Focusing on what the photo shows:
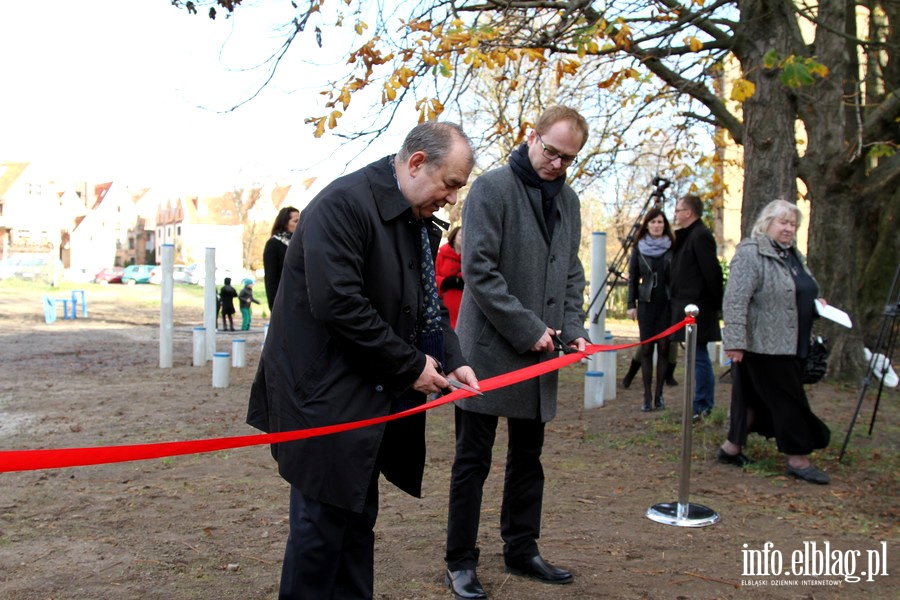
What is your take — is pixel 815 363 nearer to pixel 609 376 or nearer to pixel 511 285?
pixel 511 285

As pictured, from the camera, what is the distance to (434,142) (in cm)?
283

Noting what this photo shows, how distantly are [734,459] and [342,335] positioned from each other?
443 centimetres

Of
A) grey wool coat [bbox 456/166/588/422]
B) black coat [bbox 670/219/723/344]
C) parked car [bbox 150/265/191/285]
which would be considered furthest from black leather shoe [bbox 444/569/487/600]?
parked car [bbox 150/265/191/285]

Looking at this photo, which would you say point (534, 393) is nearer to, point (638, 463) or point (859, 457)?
point (638, 463)

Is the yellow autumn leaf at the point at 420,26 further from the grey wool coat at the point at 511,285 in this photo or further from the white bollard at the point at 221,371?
the white bollard at the point at 221,371

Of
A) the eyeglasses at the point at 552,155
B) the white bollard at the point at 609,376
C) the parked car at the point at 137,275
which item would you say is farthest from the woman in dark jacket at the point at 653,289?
the parked car at the point at 137,275

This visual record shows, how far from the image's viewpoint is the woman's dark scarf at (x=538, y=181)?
3797 millimetres

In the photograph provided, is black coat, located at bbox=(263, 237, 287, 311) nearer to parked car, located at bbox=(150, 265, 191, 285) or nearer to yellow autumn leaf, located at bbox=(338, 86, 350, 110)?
yellow autumn leaf, located at bbox=(338, 86, 350, 110)

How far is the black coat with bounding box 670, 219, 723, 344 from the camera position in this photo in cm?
767

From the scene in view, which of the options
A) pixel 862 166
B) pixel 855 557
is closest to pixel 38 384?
pixel 855 557

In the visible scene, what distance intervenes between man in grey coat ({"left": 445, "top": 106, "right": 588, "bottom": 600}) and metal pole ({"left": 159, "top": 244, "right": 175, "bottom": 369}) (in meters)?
8.49

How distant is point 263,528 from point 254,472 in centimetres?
131

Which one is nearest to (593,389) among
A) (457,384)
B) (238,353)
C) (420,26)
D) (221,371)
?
(420,26)

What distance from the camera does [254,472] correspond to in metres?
5.89
